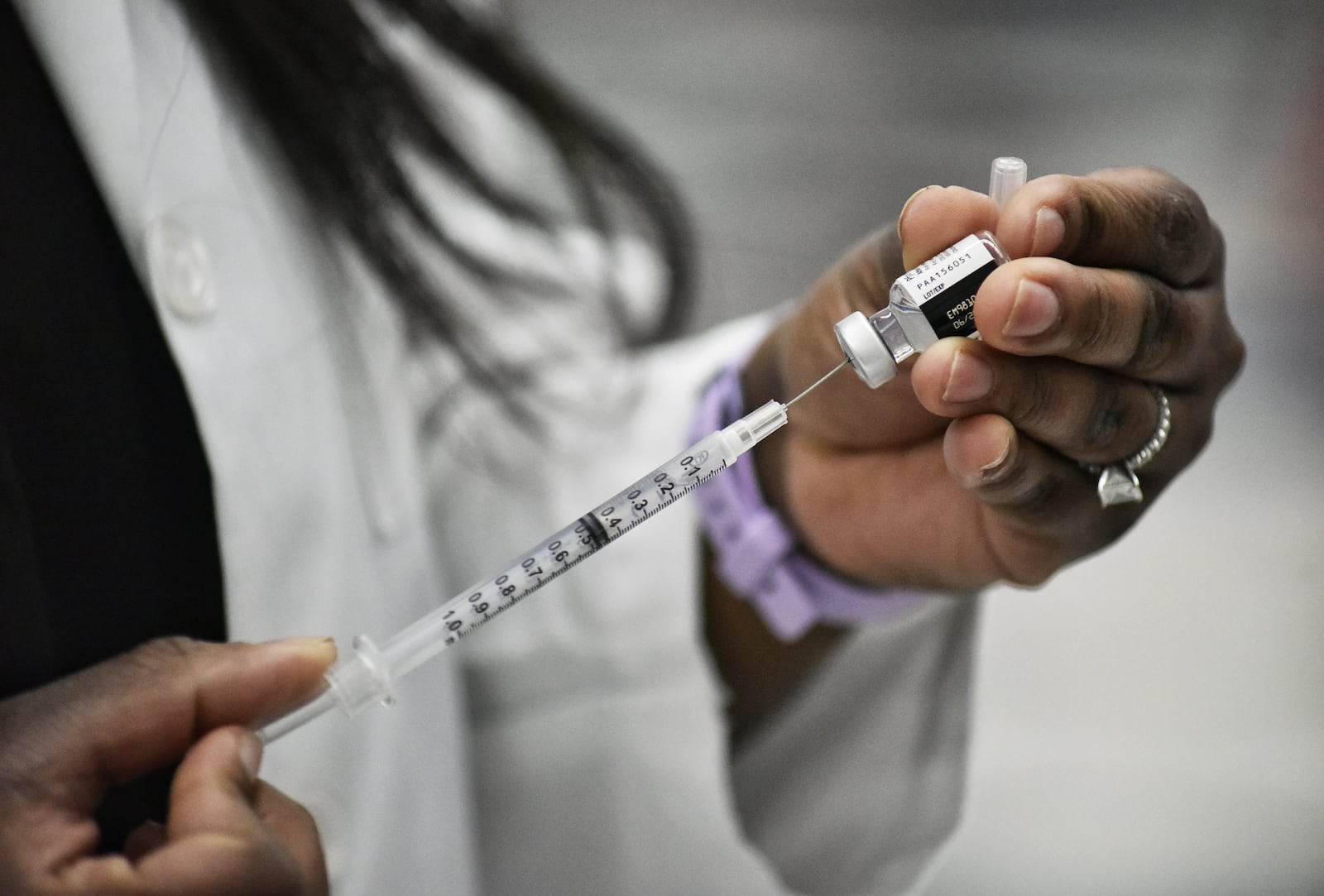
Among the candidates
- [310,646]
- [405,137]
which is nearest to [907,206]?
[310,646]

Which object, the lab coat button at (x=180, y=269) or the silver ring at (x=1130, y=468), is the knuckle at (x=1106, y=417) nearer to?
the silver ring at (x=1130, y=468)

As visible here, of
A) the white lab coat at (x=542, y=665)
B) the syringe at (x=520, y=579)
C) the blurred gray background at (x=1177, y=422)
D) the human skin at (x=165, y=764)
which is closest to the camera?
the human skin at (x=165, y=764)

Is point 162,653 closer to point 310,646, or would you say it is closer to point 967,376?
point 310,646

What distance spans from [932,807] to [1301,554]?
36 cm

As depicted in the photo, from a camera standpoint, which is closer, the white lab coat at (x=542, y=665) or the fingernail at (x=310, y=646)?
the fingernail at (x=310, y=646)

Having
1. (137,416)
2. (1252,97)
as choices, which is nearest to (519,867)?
(137,416)

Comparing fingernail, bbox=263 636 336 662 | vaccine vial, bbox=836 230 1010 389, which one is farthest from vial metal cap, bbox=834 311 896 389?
fingernail, bbox=263 636 336 662

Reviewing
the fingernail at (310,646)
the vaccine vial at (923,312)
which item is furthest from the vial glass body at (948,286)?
the fingernail at (310,646)

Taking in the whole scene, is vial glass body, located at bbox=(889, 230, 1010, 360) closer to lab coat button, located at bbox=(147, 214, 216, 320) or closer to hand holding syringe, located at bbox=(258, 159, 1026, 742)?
hand holding syringe, located at bbox=(258, 159, 1026, 742)

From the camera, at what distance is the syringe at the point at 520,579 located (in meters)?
0.44

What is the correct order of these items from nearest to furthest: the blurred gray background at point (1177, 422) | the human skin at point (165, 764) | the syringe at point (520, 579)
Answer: the human skin at point (165, 764), the syringe at point (520, 579), the blurred gray background at point (1177, 422)

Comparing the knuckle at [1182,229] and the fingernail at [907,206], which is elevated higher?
the fingernail at [907,206]

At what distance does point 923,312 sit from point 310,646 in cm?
30

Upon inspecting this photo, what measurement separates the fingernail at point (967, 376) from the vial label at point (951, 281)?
0.02 metres
